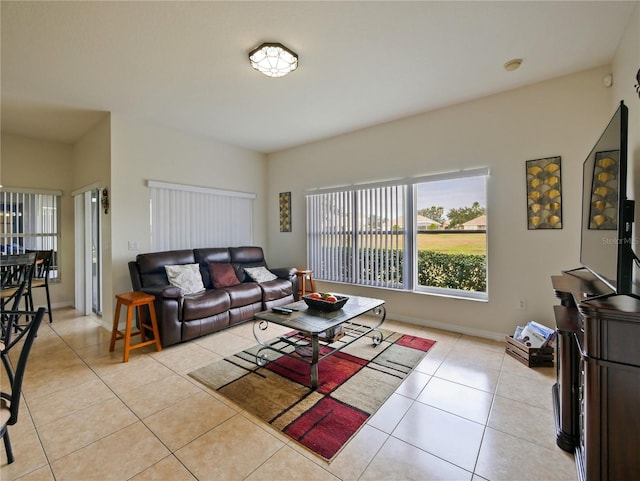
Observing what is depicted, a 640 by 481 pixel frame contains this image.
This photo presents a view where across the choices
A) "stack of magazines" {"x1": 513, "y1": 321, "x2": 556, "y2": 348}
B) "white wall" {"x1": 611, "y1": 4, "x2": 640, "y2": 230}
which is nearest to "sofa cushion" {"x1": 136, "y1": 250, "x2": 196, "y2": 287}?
"stack of magazines" {"x1": 513, "y1": 321, "x2": 556, "y2": 348}

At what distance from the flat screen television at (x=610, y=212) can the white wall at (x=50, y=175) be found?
667 centimetres

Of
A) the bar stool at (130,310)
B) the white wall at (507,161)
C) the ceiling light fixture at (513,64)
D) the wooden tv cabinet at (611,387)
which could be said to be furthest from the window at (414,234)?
the bar stool at (130,310)

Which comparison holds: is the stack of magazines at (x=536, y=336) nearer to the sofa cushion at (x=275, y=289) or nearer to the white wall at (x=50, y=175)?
the sofa cushion at (x=275, y=289)

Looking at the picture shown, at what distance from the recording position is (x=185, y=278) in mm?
3641

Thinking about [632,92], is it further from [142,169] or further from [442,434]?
[142,169]

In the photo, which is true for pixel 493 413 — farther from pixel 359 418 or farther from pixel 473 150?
pixel 473 150

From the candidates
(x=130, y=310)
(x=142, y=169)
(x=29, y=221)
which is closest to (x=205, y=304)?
(x=130, y=310)

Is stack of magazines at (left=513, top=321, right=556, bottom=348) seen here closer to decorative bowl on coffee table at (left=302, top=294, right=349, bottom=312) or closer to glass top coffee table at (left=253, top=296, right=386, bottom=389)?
glass top coffee table at (left=253, top=296, right=386, bottom=389)

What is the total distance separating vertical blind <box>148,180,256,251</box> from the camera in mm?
4043

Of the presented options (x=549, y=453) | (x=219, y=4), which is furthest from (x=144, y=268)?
(x=549, y=453)

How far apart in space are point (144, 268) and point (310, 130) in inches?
116

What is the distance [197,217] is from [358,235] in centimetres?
255

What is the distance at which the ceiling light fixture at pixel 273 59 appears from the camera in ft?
7.49

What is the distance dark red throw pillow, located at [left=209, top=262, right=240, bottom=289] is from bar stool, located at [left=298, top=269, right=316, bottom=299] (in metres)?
1.01
